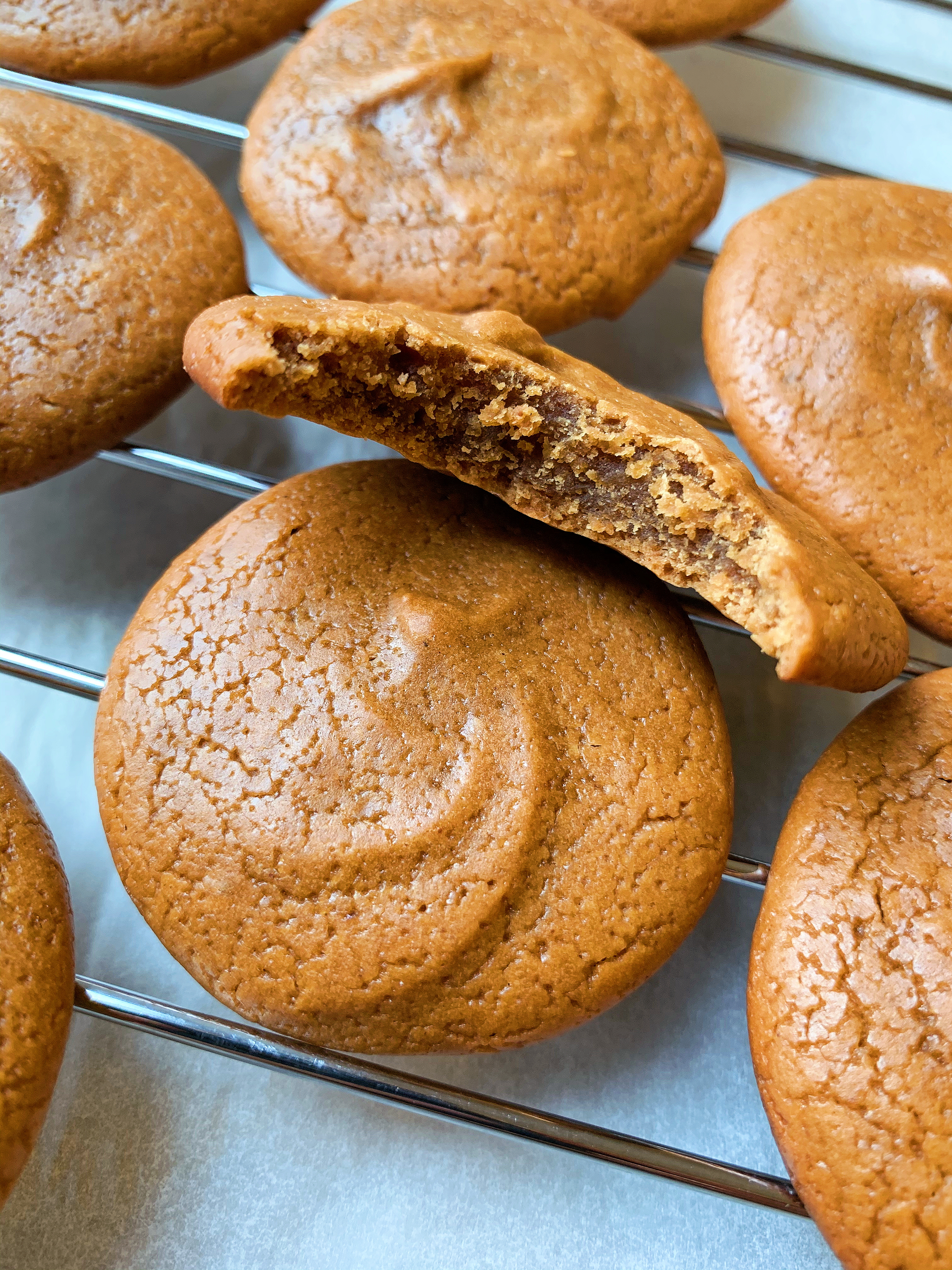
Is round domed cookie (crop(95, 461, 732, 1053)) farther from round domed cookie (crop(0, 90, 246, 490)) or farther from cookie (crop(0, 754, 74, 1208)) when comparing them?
round domed cookie (crop(0, 90, 246, 490))

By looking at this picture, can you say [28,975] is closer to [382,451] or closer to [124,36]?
[382,451]

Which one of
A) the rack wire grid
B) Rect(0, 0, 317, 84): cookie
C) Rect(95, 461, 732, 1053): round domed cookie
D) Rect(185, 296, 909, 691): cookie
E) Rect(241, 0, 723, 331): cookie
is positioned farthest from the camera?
Rect(0, 0, 317, 84): cookie

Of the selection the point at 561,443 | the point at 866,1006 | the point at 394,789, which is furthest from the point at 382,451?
the point at 866,1006

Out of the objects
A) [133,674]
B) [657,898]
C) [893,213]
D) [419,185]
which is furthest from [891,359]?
[133,674]

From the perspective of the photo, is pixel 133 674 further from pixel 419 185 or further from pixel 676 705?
pixel 419 185

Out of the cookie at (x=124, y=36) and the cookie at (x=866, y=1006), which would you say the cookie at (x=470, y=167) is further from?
the cookie at (x=866, y=1006)

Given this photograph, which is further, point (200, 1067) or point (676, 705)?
point (200, 1067)

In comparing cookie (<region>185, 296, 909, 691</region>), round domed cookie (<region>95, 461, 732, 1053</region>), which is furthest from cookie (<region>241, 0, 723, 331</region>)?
round domed cookie (<region>95, 461, 732, 1053</region>)
